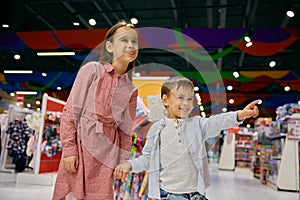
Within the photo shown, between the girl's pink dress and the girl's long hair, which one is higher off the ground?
the girl's long hair

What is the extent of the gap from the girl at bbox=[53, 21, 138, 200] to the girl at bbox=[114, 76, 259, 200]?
21 cm

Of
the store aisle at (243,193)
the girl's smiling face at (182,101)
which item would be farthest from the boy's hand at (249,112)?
the store aisle at (243,193)

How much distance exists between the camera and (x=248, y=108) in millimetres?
1389

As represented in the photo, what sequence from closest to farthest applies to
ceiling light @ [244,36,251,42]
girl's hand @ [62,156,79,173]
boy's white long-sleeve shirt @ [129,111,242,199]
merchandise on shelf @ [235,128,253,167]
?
girl's hand @ [62,156,79,173] < boy's white long-sleeve shirt @ [129,111,242,199] < ceiling light @ [244,36,251,42] < merchandise on shelf @ [235,128,253,167]

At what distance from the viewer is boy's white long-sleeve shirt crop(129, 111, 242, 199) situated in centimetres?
155

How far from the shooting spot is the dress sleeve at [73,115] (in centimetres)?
134

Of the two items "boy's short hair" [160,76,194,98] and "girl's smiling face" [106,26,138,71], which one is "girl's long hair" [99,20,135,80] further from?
"boy's short hair" [160,76,194,98]

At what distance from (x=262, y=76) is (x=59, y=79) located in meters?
7.03

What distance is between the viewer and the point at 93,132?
1333mm

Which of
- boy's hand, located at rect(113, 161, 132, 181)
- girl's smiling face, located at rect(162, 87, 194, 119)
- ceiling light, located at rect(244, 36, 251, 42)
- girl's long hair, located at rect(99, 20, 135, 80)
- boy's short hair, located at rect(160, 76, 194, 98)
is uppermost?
ceiling light, located at rect(244, 36, 251, 42)

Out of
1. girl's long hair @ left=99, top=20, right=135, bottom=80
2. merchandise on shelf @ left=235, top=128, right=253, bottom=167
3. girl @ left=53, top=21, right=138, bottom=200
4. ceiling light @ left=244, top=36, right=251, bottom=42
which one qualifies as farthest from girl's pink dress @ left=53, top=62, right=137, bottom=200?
merchandise on shelf @ left=235, top=128, right=253, bottom=167

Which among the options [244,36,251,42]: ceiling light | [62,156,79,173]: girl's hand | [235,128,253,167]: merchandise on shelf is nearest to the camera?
[62,156,79,173]: girl's hand

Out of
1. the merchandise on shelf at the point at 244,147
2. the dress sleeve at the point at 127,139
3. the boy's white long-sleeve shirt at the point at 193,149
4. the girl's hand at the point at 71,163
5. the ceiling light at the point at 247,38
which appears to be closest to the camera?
the girl's hand at the point at 71,163

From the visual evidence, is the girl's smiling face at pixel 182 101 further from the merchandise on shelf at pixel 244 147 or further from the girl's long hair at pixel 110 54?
the merchandise on shelf at pixel 244 147
